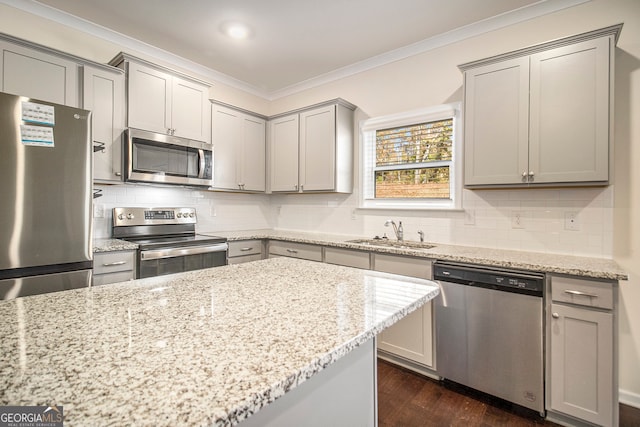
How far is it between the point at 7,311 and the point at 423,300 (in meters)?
1.33

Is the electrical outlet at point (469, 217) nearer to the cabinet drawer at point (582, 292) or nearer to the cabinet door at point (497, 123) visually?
the cabinet door at point (497, 123)

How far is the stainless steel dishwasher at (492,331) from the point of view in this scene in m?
1.93

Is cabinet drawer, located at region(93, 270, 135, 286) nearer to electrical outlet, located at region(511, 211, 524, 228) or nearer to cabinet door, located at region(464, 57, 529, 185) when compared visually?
cabinet door, located at region(464, 57, 529, 185)

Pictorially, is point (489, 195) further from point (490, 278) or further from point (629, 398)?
point (629, 398)

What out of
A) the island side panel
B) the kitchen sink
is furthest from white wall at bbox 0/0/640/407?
the island side panel

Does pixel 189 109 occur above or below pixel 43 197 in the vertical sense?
above

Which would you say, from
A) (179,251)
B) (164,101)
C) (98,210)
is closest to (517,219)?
(179,251)

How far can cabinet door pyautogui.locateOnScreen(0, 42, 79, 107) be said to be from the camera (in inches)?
86.8

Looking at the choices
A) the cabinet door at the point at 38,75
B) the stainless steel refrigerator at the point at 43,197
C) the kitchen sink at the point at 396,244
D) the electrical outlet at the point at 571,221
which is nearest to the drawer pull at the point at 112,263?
the stainless steel refrigerator at the point at 43,197

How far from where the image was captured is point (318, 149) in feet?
11.6

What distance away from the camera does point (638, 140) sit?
2.10 meters

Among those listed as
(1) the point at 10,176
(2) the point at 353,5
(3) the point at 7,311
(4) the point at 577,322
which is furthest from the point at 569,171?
(1) the point at 10,176

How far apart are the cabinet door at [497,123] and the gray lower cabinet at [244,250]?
89.2 inches

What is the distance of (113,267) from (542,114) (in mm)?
3326
